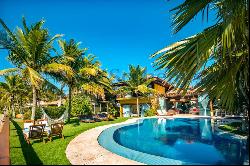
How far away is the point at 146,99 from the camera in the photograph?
3416cm

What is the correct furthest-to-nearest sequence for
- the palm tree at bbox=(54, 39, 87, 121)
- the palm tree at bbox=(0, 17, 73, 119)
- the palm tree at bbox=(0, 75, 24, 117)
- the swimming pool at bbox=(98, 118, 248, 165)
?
the palm tree at bbox=(0, 75, 24, 117)
the palm tree at bbox=(54, 39, 87, 121)
the palm tree at bbox=(0, 17, 73, 119)
the swimming pool at bbox=(98, 118, 248, 165)

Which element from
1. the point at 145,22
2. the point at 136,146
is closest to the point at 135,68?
the point at 145,22

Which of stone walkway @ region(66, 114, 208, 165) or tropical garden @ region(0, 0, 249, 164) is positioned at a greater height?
tropical garden @ region(0, 0, 249, 164)

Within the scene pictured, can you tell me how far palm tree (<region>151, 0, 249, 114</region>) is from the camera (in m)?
4.21

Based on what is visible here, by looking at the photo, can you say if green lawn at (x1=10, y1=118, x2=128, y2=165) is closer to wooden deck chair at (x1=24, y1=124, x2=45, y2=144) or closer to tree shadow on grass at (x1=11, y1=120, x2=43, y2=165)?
tree shadow on grass at (x1=11, y1=120, x2=43, y2=165)

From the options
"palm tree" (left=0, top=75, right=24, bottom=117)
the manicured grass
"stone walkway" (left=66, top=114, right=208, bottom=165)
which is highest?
"palm tree" (left=0, top=75, right=24, bottom=117)

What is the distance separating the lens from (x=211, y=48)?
15.5 feet

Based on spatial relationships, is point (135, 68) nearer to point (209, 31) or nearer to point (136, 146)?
point (136, 146)

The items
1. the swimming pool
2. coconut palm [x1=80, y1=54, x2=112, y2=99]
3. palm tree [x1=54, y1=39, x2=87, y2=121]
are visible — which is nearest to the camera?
the swimming pool

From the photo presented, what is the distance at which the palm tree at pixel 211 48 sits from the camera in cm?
421

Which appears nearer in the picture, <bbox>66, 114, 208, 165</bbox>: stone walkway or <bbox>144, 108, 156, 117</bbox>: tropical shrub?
<bbox>66, 114, 208, 165</bbox>: stone walkway

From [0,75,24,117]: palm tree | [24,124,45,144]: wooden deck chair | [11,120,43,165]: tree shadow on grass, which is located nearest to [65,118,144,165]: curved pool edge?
[11,120,43,165]: tree shadow on grass

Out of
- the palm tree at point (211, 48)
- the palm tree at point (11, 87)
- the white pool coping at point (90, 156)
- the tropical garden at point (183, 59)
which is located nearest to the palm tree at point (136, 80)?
the tropical garden at point (183, 59)

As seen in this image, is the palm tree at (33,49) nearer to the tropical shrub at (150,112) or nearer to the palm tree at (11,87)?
the tropical shrub at (150,112)
